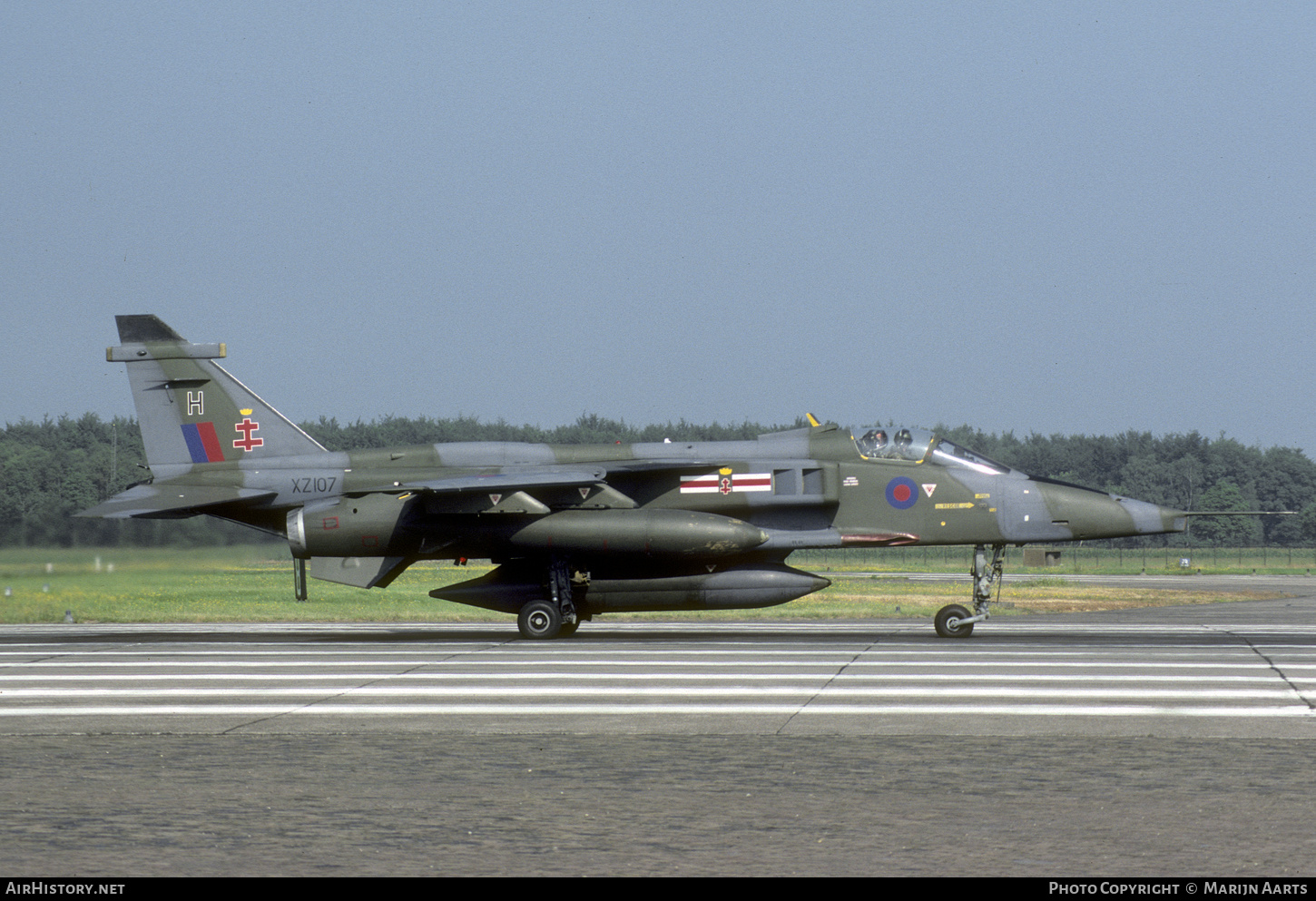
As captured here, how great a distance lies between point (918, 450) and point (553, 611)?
6.16 m

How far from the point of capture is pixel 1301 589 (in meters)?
42.7

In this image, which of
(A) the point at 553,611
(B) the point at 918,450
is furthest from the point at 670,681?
(B) the point at 918,450

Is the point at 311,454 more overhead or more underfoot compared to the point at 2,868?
more overhead

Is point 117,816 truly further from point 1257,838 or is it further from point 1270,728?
point 1270,728

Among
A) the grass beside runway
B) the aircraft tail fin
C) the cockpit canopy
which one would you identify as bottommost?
the grass beside runway

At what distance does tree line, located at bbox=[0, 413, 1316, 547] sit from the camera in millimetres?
21594

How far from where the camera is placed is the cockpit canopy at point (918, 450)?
19922 mm

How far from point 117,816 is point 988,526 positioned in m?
14.8

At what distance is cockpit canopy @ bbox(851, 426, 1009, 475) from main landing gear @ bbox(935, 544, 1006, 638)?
131 cm

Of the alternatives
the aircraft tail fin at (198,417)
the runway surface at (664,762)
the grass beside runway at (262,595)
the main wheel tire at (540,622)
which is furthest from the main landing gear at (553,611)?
the grass beside runway at (262,595)

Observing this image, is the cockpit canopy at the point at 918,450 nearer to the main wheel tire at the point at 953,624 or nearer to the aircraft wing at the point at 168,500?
the main wheel tire at the point at 953,624

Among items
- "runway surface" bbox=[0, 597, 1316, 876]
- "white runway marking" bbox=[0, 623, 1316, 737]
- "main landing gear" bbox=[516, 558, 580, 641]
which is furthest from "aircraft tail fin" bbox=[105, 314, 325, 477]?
"runway surface" bbox=[0, 597, 1316, 876]

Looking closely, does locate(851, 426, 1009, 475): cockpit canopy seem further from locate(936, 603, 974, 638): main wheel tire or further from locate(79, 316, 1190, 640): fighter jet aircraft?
locate(936, 603, 974, 638): main wheel tire

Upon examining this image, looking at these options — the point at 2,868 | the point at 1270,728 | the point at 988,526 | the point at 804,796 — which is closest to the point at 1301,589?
the point at 988,526
